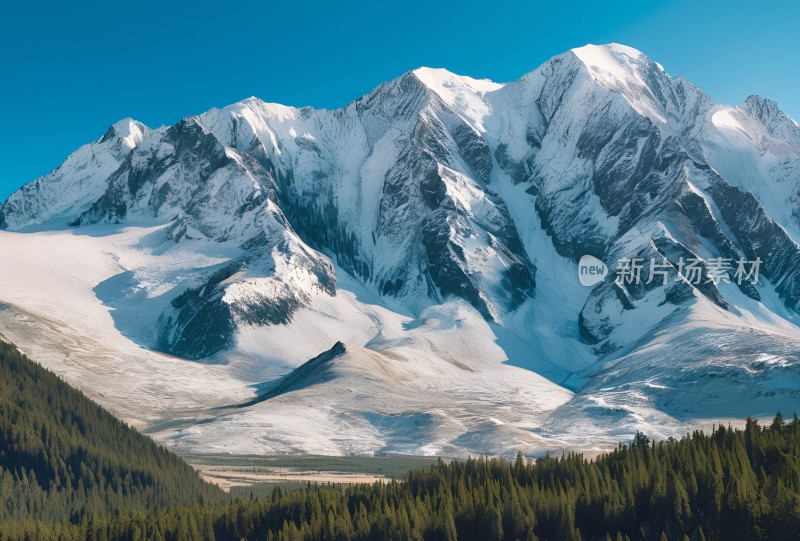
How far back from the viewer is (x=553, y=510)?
140000 millimetres

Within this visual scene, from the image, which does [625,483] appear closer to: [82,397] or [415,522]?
[415,522]

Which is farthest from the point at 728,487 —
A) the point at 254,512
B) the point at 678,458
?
the point at 254,512

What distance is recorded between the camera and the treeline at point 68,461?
158 meters

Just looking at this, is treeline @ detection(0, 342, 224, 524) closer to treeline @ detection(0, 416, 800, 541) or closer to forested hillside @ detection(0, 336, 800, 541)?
forested hillside @ detection(0, 336, 800, 541)

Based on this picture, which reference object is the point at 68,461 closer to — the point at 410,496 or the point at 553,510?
the point at 410,496

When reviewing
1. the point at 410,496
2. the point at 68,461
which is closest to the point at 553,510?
the point at 410,496

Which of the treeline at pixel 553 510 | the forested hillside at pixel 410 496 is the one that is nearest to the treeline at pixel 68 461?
the forested hillside at pixel 410 496

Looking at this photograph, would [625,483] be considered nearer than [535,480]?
Yes

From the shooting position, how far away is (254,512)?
150 meters

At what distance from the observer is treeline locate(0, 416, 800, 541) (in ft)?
431

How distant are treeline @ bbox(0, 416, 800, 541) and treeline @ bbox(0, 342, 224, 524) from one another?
16.2m

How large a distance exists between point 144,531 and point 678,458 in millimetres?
83472

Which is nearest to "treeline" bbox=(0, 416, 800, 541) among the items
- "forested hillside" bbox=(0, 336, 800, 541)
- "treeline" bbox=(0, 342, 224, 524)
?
"forested hillside" bbox=(0, 336, 800, 541)

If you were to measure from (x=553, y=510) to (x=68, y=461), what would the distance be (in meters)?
84.9
